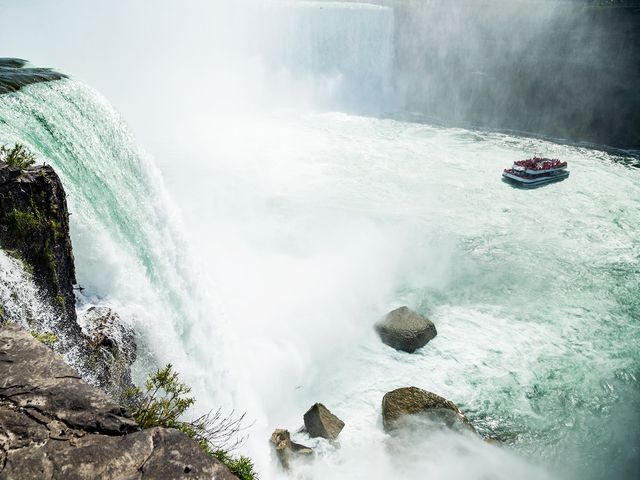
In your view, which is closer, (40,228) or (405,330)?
(40,228)

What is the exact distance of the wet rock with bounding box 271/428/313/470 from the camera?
9828 mm

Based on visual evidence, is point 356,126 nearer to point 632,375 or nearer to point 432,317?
point 432,317

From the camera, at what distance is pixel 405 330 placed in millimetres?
14094

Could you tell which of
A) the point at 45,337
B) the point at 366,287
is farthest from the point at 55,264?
the point at 366,287

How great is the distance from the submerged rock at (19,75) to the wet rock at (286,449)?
9.92 metres

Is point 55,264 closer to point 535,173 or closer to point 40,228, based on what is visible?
point 40,228

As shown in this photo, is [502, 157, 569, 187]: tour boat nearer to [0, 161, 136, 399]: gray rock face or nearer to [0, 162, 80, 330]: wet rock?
[0, 161, 136, 399]: gray rock face

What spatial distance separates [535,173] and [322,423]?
2201 centimetres

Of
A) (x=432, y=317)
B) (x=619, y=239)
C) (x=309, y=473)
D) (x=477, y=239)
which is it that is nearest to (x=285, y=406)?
(x=309, y=473)

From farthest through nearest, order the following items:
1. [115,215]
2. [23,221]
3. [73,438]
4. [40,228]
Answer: [115,215] → [40,228] → [23,221] → [73,438]

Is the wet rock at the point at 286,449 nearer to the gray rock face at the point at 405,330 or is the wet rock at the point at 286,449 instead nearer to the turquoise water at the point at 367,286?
the turquoise water at the point at 367,286

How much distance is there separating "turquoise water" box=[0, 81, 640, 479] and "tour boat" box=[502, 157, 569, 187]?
31.7 inches

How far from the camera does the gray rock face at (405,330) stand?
14008 mm

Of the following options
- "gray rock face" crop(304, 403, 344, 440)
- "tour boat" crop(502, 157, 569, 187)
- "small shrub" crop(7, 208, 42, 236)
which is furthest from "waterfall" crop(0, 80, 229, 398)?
"tour boat" crop(502, 157, 569, 187)
